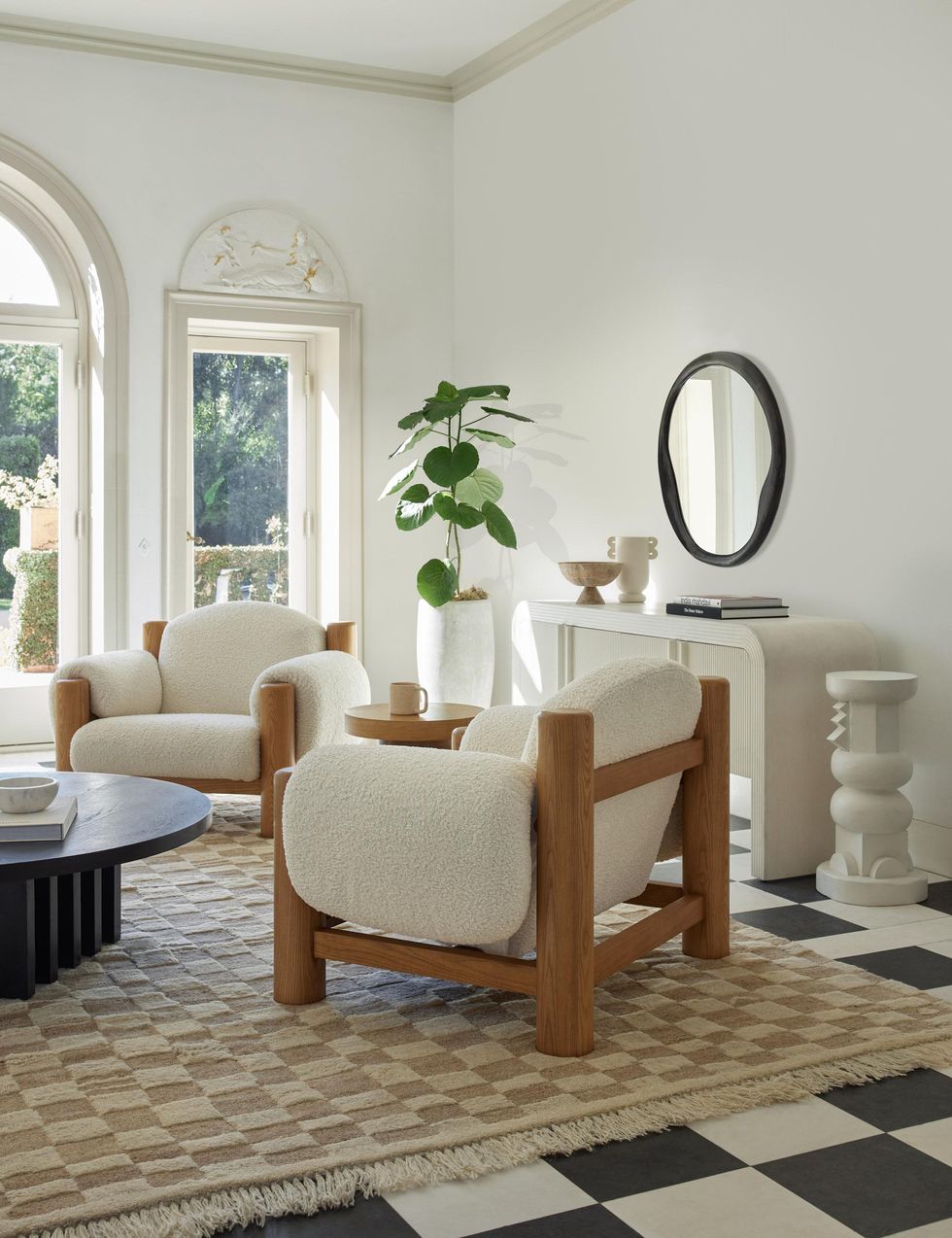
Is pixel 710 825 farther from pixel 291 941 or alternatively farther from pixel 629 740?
pixel 291 941

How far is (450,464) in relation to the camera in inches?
229

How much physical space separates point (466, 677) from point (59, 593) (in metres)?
1.98

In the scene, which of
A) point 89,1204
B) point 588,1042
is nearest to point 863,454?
point 588,1042

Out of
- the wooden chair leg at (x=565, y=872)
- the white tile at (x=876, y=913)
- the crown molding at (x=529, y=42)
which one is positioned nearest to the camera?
the wooden chair leg at (x=565, y=872)

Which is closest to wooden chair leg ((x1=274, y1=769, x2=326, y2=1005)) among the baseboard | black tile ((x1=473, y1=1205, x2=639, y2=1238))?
black tile ((x1=473, y1=1205, x2=639, y2=1238))

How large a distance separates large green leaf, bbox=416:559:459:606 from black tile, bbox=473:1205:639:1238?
13.5 ft

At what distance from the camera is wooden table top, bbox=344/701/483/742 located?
4.20m

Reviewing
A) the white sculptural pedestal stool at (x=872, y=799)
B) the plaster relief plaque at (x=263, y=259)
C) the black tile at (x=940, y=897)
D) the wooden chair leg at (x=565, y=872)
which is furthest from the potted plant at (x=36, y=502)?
the wooden chair leg at (x=565, y=872)

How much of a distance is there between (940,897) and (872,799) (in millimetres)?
355

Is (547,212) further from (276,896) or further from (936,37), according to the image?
(276,896)

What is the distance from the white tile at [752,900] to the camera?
11.5ft

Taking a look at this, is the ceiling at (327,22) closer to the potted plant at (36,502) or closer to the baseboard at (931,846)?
the potted plant at (36,502)

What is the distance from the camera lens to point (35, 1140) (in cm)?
205

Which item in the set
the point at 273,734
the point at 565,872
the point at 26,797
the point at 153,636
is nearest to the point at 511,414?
the point at 153,636
